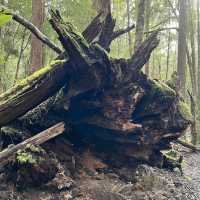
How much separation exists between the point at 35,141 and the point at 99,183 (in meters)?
1.77

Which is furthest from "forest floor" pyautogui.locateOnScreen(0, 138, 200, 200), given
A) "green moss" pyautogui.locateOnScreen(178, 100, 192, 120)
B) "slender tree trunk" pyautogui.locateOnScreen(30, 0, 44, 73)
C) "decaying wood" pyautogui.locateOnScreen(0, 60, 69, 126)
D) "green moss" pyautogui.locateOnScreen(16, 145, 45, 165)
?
"slender tree trunk" pyautogui.locateOnScreen(30, 0, 44, 73)

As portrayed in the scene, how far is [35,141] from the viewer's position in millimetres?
6844

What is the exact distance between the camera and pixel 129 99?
295 inches

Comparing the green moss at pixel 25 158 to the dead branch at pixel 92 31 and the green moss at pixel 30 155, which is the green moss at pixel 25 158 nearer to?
the green moss at pixel 30 155

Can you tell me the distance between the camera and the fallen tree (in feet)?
22.3

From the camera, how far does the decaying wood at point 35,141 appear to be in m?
6.57

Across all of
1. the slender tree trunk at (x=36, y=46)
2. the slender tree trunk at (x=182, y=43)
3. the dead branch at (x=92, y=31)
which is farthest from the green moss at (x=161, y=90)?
the slender tree trunk at (x=182, y=43)

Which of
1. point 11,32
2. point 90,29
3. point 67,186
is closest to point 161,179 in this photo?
point 67,186

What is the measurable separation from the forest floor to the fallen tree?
0.44 metres

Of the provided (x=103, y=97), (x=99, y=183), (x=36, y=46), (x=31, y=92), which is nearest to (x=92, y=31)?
(x=103, y=97)

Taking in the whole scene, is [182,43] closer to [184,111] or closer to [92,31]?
[184,111]

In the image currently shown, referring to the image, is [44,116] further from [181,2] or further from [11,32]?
[11,32]

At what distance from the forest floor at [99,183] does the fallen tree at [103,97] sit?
17.2 inches

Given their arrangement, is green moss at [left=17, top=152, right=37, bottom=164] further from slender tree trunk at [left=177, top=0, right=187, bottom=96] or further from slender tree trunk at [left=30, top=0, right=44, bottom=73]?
slender tree trunk at [left=177, top=0, right=187, bottom=96]
